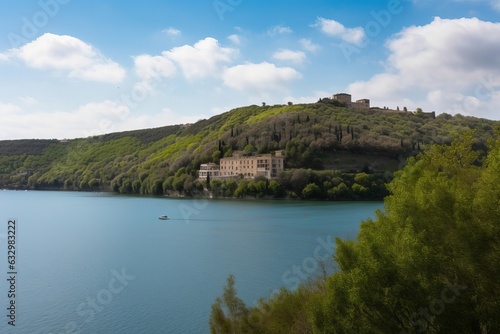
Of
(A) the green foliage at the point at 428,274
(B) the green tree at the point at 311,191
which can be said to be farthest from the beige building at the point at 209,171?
(A) the green foliage at the point at 428,274

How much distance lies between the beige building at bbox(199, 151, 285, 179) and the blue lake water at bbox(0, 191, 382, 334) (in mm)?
38999

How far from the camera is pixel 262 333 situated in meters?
15.8

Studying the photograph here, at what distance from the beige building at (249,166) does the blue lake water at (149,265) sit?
39.0 meters

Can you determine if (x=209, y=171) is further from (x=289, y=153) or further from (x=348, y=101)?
(x=348, y=101)

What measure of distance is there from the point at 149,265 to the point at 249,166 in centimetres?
7488

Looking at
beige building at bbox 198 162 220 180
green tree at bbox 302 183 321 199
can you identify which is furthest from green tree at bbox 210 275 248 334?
beige building at bbox 198 162 220 180

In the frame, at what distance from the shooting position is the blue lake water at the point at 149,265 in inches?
906

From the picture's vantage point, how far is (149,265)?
35281 mm

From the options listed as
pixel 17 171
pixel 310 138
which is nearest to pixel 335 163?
pixel 310 138

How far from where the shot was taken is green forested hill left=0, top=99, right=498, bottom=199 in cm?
9962

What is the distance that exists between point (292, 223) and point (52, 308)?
36554mm

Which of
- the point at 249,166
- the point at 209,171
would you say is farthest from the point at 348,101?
the point at 209,171

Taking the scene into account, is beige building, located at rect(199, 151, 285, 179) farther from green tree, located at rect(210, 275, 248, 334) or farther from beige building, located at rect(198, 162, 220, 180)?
green tree, located at rect(210, 275, 248, 334)

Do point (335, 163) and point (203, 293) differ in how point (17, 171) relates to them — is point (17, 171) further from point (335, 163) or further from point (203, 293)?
point (203, 293)
